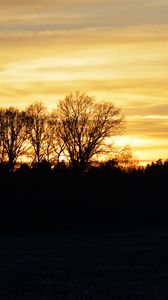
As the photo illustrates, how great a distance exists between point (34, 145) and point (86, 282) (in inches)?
3284

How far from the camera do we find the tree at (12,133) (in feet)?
342

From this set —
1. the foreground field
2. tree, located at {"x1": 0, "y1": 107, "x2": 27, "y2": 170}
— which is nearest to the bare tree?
tree, located at {"x1": 0, "y1": 107, "x2": 27, "y2": 170}

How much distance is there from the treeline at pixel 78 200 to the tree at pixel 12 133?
3294 cm

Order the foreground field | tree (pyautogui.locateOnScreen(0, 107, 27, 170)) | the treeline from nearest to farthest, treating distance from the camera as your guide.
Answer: the foreground field, the treeline, tree (pyautogui.locateOnScreen(0, 107, 27, 170))

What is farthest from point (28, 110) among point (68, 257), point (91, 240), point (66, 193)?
point (68, 257)

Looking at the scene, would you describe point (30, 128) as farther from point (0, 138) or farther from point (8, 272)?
point (8, 272)

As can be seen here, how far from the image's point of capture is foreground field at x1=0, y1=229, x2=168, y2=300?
21.9m

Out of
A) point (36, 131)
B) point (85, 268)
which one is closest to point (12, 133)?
point (36, 131)

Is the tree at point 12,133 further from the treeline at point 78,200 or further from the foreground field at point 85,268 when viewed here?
the foreground field at point 85,268

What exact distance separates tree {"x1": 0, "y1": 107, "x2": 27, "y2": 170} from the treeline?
32945 millimetres

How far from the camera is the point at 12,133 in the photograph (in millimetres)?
104625

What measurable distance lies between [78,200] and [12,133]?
4534 centimetres

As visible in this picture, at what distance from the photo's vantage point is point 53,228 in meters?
57.9

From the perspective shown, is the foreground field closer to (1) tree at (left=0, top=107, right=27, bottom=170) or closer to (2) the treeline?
(2) the treeline
